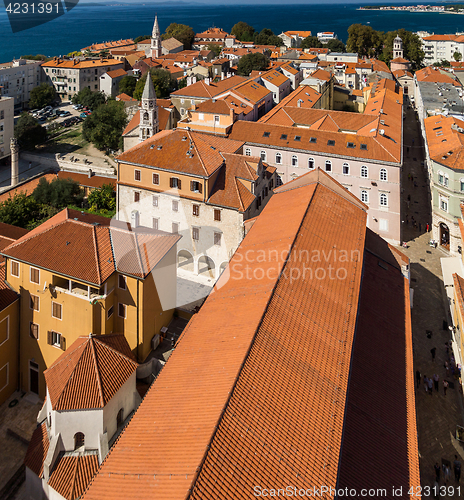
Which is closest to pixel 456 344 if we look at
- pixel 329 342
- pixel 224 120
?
pixel 329 342

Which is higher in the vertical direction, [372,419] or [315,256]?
[315,256]

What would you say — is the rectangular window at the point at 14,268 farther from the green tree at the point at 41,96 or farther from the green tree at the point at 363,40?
the green tree at the point at 363,40

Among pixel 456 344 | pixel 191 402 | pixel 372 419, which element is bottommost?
pixel 456 344

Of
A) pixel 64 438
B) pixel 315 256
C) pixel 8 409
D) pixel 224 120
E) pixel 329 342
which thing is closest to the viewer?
pixel 329 342

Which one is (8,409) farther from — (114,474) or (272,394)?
(272,394)

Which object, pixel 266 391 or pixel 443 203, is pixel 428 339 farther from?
pixel 266 391

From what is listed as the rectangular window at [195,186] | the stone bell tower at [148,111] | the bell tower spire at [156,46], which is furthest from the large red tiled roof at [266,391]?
the bell tower spire at [156,46]
